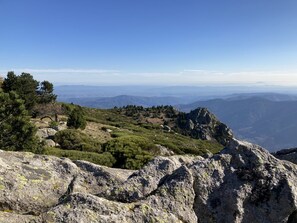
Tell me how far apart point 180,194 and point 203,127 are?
17127 centimetres

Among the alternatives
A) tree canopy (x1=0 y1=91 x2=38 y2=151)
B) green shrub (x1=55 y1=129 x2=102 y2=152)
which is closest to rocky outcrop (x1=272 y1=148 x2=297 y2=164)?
tree canopy (x1=0 y1=91 x2=38 y2=151)

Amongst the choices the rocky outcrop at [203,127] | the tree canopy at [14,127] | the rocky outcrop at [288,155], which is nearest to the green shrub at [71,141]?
the tree canopy at [14,127]

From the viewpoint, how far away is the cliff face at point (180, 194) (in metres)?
8.30

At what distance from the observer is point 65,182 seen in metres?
12.9

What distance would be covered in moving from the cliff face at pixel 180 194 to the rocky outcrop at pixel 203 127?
489ft

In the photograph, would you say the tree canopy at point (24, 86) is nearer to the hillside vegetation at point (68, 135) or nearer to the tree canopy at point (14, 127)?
the hillside vegetation at point (68, 135)

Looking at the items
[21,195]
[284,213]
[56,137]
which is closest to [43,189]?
[21,195]

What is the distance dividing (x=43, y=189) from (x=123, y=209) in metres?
4.63

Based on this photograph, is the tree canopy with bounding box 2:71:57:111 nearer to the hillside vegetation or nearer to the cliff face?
the hillside vegetation

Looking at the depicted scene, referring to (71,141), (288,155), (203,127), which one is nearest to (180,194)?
(288,155)

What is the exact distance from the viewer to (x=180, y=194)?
9414 millimetres

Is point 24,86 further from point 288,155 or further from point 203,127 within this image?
point 203,127

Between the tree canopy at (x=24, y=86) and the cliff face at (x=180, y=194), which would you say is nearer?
the cliff face at (x=180, y=194)

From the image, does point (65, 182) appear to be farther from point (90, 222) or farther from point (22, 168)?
point (90, 222)
